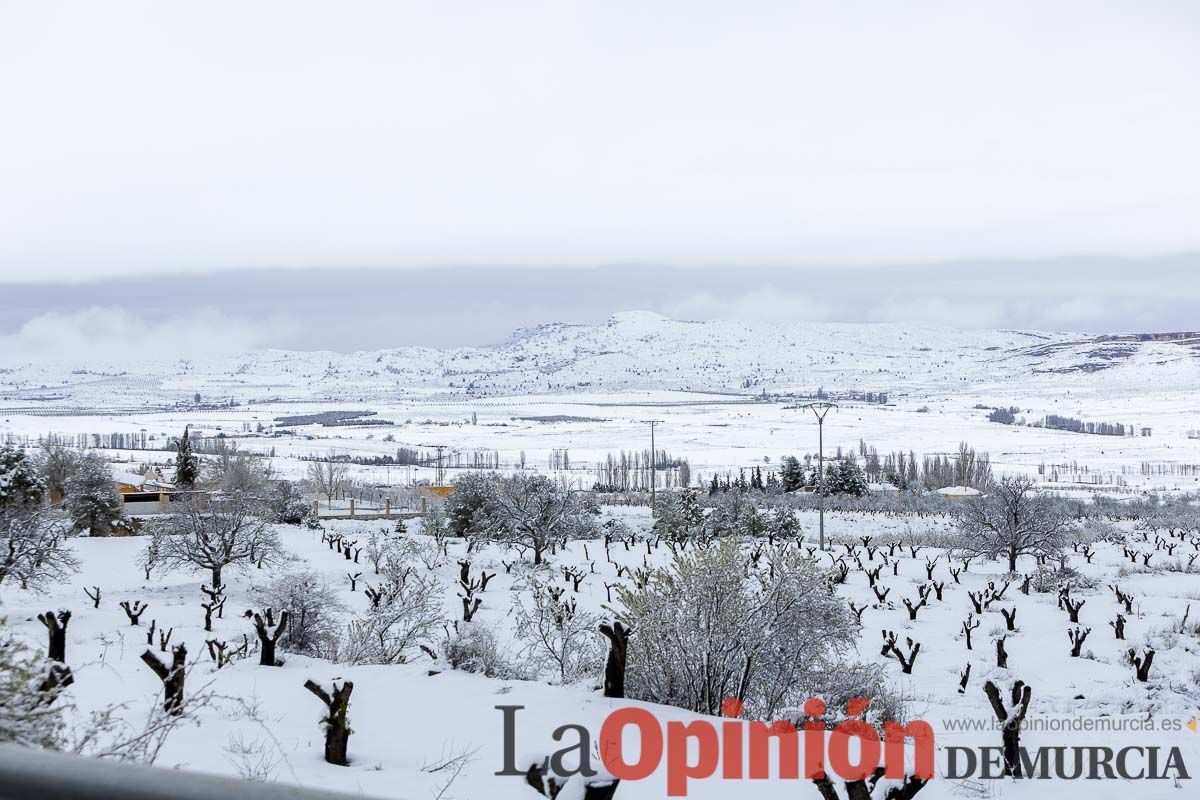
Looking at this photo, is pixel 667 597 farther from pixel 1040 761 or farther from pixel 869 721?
pixel 1040 761

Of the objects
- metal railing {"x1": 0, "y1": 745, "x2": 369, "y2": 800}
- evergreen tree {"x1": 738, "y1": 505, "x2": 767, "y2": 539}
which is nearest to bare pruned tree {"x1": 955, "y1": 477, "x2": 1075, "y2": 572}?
evergreen tree {"x1": 738, "y1": 505, "x2": 767, "y2": 539}

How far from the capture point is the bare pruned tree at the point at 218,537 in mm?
34219

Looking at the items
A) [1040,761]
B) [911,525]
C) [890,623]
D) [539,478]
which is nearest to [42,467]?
[539,478]

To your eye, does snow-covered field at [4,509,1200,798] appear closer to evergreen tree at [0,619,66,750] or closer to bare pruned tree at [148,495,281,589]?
evergreen tree at [0,619,66,750]

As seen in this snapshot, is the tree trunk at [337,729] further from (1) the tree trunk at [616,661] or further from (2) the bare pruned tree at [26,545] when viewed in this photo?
(2) the bare pruned tree at [26,545]

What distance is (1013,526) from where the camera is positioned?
39.9 meters

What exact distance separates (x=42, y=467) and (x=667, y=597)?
64235mm

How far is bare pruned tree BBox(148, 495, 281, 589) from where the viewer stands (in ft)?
112

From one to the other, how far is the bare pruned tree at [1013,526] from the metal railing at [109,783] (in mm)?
42576

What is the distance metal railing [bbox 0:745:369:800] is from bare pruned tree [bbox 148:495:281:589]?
34.6m

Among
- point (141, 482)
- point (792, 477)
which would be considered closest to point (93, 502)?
point (141, 482)

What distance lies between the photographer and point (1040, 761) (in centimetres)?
1088

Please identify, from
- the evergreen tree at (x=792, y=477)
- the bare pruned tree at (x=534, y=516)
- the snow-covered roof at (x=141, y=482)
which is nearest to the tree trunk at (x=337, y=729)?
the bare pruned tree at (x=534, y=516)

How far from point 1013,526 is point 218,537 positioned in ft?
114
